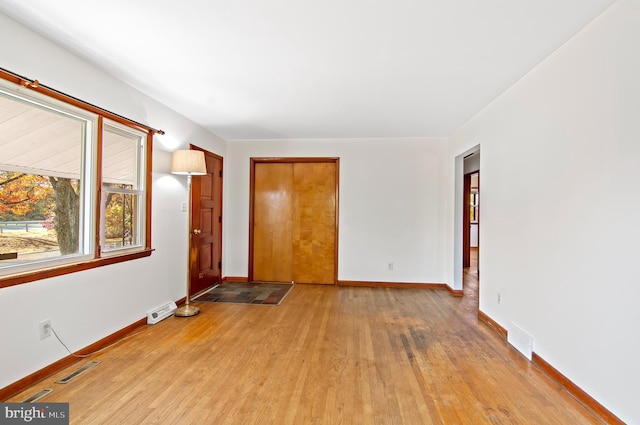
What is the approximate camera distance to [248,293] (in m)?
4.36

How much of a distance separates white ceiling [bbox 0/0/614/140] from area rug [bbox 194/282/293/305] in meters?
2.40

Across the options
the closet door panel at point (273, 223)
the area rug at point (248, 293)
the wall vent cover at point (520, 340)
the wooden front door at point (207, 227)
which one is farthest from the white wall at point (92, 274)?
the wall vent cover at point (520, 340)

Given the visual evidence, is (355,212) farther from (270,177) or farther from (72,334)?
(72,334)

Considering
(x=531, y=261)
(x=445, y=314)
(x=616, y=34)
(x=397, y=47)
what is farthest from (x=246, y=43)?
(x=445, y=314)

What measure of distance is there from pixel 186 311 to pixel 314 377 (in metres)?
1.91

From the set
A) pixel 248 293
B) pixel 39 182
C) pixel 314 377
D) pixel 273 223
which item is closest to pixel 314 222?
pixel 273 223

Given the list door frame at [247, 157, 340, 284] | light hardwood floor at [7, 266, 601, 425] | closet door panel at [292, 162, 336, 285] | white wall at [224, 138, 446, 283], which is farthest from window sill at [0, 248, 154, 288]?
white wall at [224, 138, 446, 283]

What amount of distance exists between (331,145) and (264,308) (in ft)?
8.88

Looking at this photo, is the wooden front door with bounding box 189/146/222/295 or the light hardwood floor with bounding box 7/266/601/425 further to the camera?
the wooden front door with bounding box 189/146/222/295

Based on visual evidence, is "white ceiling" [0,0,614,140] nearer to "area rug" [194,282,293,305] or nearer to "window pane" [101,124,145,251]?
"window pane" [101,124,145,251]

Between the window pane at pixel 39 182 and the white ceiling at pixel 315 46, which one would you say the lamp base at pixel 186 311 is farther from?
the white ceiling at pixel 315 46

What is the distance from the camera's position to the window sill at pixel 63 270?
189cm

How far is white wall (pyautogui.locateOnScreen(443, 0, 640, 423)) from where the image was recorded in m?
1.63

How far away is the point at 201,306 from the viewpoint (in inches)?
148
